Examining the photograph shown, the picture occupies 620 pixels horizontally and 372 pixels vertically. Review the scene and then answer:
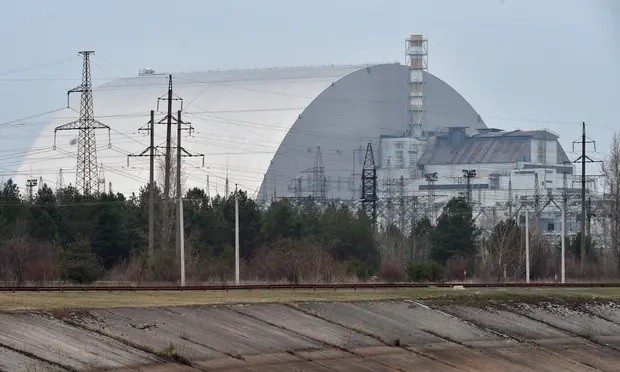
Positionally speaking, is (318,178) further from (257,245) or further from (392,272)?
(392,272)

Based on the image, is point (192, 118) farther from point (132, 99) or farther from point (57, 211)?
point (57, 211)

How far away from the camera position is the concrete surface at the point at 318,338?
23.2 m

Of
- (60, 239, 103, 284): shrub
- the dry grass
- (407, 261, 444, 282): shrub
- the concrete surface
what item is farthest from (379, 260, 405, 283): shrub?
the concrete surface

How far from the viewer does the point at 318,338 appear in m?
27.4

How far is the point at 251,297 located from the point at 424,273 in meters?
19.3

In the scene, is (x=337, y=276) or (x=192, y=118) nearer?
(x=337, y=276)

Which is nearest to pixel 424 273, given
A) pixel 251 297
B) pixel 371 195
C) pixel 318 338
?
pixel 251 297

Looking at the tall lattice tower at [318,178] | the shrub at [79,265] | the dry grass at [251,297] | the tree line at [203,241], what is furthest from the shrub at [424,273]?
the tall lattice tower at [318,178]

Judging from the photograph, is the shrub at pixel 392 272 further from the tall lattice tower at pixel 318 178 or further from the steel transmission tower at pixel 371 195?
the tall lattice tower at pixel 318 178

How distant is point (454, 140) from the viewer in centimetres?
13712

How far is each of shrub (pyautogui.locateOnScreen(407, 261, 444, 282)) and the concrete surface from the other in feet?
50.9

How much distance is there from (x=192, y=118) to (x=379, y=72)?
54.6 ft

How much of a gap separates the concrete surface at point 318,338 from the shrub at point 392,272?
17.2 meters

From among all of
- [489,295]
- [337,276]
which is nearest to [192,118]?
[337,276]
